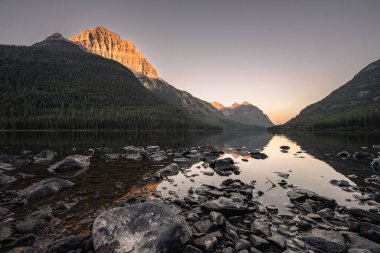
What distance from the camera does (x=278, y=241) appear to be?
7664 millimetres

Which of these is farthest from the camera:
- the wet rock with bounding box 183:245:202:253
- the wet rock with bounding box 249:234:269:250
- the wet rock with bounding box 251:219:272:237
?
the wet rock with bounding box 251:219:272:237

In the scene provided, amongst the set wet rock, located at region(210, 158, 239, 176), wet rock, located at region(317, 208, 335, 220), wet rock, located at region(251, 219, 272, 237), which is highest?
wet rock, located at region(251, 219, 272, 237)

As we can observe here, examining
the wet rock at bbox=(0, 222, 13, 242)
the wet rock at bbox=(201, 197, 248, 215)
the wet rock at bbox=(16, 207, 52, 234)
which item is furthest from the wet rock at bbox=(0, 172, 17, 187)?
the wet rock at bbox=(201, 197, 248, 215)

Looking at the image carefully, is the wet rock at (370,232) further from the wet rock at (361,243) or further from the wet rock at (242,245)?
the wet rock at (242,245)

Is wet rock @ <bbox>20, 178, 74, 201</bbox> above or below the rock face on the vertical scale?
below

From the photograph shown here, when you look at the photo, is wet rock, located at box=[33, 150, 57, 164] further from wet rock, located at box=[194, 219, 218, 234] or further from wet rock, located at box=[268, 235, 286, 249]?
wet rock, located at box=[268, 235, 286, 249]

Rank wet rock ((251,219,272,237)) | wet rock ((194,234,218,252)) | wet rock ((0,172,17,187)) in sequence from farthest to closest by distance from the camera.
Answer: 1. wet rock ((0,172,17,187))
2. wet rock ((251,219,272,237))
3. wet rock ((194,234,218,252))

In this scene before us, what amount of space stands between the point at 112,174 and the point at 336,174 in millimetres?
23062

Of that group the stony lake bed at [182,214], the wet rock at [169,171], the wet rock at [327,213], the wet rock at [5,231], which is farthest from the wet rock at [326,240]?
the wet rock at [169,171]

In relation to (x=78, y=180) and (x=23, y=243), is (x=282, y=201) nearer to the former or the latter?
(x=23, y=243)

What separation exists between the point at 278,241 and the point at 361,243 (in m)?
3.26

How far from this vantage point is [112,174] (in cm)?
1970

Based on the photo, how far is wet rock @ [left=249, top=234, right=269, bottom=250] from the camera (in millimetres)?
7578

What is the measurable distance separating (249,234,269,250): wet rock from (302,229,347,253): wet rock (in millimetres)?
1789
